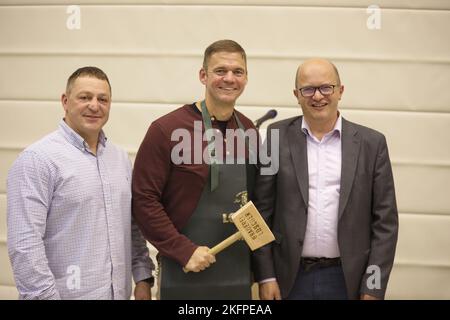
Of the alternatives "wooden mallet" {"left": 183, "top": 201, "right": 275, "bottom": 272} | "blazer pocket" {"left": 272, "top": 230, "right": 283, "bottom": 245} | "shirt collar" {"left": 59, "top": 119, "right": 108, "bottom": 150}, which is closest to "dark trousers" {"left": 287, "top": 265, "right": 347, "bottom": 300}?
"blazer pocket" {"left": 272, "top": 230, "right": 283, "bottom": 245}

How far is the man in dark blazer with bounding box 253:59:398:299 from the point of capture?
2.08 metres

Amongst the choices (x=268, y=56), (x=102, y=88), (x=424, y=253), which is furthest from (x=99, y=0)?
(x=424, y=253)

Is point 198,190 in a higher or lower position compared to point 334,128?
lower

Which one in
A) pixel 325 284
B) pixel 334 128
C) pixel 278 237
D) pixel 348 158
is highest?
pixel 334 128

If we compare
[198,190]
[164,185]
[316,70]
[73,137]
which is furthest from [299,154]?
[73,137]

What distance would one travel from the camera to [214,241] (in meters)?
2.04

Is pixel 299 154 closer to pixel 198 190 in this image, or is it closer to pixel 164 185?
pixel 198 190

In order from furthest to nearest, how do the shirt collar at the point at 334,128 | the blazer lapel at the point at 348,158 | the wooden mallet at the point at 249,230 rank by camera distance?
the shirt collar at the point at 334,128 → the blazer lapel at the point at 348,158 → the wooden mallet at the point at 249,230

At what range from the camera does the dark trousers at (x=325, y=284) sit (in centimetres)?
211

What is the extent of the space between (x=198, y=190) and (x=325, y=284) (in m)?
0.69

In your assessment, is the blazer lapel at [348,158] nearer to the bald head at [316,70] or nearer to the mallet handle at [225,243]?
the bald head at [316,70]

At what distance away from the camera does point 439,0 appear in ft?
10.3

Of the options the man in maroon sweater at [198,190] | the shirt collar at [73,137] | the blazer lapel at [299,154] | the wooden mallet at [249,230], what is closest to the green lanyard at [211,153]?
the man in maroon sweater at [198,190]

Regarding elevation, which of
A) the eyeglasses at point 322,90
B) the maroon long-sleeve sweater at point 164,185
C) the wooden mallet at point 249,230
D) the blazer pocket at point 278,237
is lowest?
the blazer pocket at point 278,237
